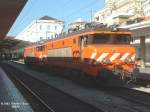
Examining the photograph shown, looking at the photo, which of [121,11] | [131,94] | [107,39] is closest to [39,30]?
[121,11]

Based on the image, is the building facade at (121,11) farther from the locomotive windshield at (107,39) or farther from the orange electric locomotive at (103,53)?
the locomotive windshield at (107,39)

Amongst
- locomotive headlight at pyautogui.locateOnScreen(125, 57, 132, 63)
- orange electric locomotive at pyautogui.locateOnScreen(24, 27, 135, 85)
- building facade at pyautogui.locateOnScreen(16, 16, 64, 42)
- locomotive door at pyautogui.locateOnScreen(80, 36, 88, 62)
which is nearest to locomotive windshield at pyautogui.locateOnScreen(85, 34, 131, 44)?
orange electric locomotive at pyautogui.locateOnScreen(24, 27, 135, 85)

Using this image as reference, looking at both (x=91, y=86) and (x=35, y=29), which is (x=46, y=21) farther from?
(x=91, y=86)

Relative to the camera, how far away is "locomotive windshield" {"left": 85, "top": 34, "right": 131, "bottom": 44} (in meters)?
21.9

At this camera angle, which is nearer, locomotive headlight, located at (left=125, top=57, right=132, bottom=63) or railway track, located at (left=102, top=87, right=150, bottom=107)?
railway track, located at (left=102, top=87, right=150, bottom=107)

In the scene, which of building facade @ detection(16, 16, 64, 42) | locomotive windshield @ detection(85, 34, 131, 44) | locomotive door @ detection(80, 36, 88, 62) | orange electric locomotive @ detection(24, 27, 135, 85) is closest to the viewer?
orange electric locomotive @ detection(24, 27, 135, 85)

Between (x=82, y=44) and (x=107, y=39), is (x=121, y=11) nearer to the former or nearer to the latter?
(x=82, y=44)

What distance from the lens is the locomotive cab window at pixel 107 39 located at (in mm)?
21938

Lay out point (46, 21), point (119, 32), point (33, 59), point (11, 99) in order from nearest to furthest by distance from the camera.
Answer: point (11, 99), point (119, 32), point (33, 59), point (46, 21)

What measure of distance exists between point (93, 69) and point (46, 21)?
382 feet

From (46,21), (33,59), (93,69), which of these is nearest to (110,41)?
(93,69)

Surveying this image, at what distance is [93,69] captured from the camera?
21.2 metres

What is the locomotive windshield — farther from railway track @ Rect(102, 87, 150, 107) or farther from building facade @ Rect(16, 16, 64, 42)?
building facade @ Rect(16, 16, 64, 42)

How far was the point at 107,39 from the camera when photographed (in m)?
22.2
